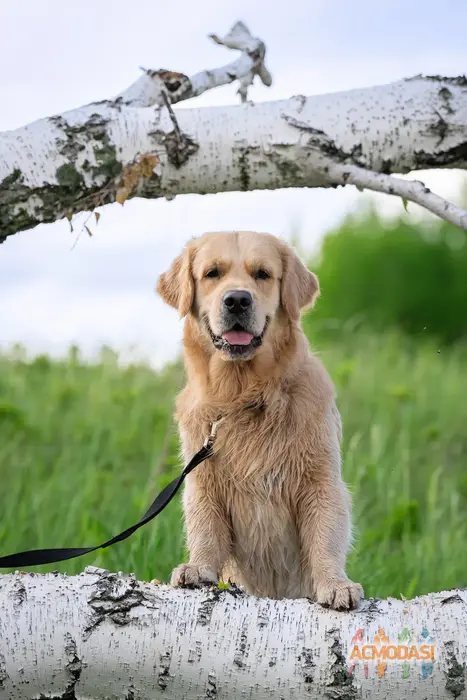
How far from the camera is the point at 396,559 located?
5742mm

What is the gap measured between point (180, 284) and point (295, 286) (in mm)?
465

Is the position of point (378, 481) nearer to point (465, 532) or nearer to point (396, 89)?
point (465, 532)

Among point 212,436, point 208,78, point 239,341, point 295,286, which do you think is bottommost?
point 212,436

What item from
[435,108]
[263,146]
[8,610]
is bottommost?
[8,610]

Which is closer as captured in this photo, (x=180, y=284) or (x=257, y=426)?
(x=257, y=426)

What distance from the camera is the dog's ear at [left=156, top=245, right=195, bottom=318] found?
3.60m

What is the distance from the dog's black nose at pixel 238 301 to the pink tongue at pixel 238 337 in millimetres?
96

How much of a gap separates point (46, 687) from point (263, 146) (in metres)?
2.24

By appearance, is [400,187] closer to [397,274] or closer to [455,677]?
[455,677]

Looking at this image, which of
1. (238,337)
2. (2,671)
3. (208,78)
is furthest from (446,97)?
(2,671)

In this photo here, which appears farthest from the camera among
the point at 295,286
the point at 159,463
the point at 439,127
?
the point at 159,463

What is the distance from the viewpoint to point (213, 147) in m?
3.79

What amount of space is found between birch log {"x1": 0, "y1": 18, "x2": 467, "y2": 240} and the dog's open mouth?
29.9 inches

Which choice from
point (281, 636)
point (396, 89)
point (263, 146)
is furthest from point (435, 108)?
point (281, 636)
